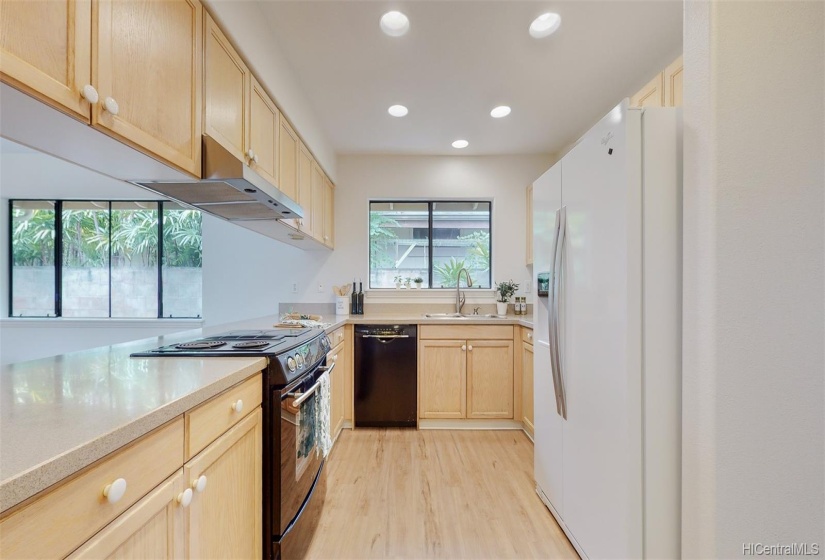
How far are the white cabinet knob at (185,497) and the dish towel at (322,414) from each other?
0.75 m

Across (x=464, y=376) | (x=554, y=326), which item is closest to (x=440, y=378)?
(x=464, y=376)

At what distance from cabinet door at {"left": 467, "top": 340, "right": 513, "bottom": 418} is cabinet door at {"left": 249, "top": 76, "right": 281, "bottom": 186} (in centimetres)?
206

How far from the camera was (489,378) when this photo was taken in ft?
9.28

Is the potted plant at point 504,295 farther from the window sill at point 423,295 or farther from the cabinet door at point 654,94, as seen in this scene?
the cabinet door at point 654,94

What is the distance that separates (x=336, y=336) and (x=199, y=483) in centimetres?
166

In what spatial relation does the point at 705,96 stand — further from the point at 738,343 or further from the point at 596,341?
the point at 596,341

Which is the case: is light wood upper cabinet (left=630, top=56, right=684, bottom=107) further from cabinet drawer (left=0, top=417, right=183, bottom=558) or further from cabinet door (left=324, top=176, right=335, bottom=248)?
cabinet door (left=324, top=176, right=335, bottom=248)

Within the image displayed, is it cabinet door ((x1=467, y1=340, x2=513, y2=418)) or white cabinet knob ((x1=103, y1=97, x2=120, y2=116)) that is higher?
white cabinet knob ((x1=103, y1=97, x2=120, y2=116))

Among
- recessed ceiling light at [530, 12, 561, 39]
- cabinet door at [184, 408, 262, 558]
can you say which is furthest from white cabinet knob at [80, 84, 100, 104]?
recessed ceiling light at [530, 12, 561, 39]

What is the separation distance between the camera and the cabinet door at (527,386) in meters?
2.58

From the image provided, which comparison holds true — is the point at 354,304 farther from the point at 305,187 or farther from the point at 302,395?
the point at 302,395

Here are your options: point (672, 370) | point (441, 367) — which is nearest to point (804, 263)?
point (672, 370)

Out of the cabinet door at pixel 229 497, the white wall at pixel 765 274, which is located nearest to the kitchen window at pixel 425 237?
the cabinet door at pixel 229 497

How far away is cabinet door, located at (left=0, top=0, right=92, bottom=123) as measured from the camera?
0.67 metres
